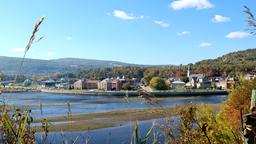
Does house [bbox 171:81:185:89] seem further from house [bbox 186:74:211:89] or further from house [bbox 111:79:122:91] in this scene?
house [bbox 111:79:122:91]

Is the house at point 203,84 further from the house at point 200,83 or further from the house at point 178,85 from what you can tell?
the house at point 178,85

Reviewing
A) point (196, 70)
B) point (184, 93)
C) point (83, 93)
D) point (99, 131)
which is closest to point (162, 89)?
point (184, 93)

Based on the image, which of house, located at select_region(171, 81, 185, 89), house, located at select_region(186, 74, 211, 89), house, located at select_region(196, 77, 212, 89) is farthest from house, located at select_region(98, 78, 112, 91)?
house, located at select_region(196, 77, 212, 89)

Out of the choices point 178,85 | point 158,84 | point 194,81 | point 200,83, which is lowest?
point 178,85

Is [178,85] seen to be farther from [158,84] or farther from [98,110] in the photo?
[98,110]

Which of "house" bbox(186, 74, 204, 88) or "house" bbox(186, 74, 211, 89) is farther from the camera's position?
"house" bbox(186, 74, 204, 88)

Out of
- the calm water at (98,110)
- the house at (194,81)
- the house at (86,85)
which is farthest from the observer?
the house at (86,85)

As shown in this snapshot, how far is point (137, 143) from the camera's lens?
1.53 m

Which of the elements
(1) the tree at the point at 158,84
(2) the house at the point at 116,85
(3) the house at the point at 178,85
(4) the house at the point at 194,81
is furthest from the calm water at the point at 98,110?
(3) the house at the point at 178,85

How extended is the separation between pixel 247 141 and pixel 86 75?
190872mm

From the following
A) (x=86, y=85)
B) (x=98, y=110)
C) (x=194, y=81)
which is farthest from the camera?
(x=86, y=85)

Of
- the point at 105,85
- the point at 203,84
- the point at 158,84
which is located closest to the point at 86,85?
the point at 105,85

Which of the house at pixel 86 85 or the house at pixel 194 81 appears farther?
the house at pixel 86 85

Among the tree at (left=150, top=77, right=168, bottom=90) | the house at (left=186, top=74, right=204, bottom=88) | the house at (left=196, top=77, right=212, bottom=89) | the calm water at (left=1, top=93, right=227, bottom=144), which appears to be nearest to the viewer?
the calm water at (left=1, top=93, right=227, bottom=144)
